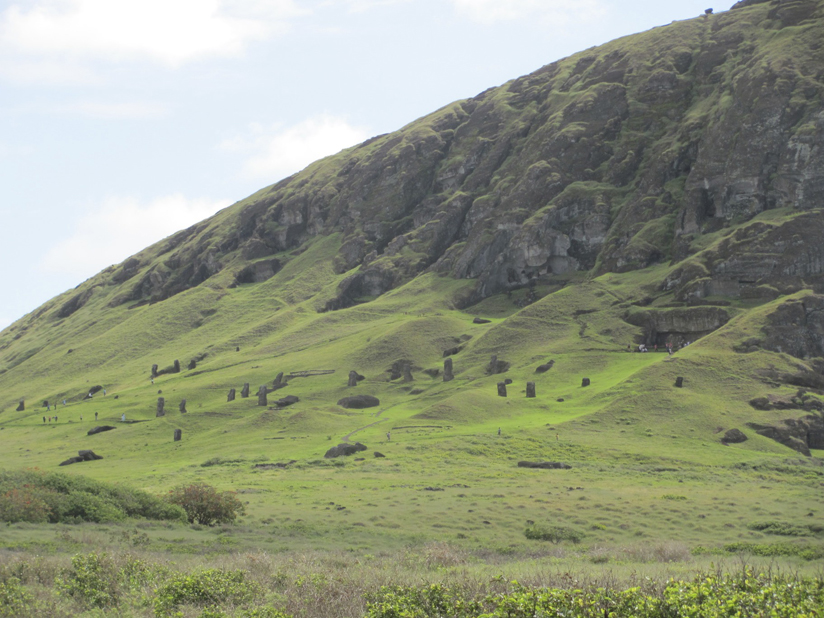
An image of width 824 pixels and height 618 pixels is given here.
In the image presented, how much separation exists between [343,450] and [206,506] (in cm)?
3319

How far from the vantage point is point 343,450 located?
74.2 metres

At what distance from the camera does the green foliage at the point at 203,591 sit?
62.8 feet

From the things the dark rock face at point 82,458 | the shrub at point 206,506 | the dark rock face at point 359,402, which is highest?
the shrub at point 206,506

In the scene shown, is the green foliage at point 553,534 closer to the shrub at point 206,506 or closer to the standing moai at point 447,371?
the shrub at point 206,506

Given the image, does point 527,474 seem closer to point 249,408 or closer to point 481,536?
point 481,536

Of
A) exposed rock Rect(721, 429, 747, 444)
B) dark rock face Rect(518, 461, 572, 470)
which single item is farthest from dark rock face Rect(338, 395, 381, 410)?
exposed rock Rect(721, 429, 747, 444)

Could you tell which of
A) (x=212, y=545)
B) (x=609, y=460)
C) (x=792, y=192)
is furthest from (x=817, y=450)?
(x=792, y=192)

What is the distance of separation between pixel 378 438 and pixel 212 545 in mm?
49859

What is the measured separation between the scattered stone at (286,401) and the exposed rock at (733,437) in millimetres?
60190

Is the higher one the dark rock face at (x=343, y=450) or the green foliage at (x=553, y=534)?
the green foliage at (x=553, y=534)

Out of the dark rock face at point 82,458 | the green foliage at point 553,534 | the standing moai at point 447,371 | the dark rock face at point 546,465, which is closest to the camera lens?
the green foliage at point 553,534

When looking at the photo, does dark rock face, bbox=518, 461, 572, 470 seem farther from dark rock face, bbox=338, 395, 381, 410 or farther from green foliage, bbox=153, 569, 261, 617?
green foliage, bbox=153, 569, 261, 617

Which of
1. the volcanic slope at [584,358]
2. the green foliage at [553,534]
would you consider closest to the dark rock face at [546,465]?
the volcanic slope at [584,358]

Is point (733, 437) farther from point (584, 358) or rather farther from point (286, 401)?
point (286, 401)
